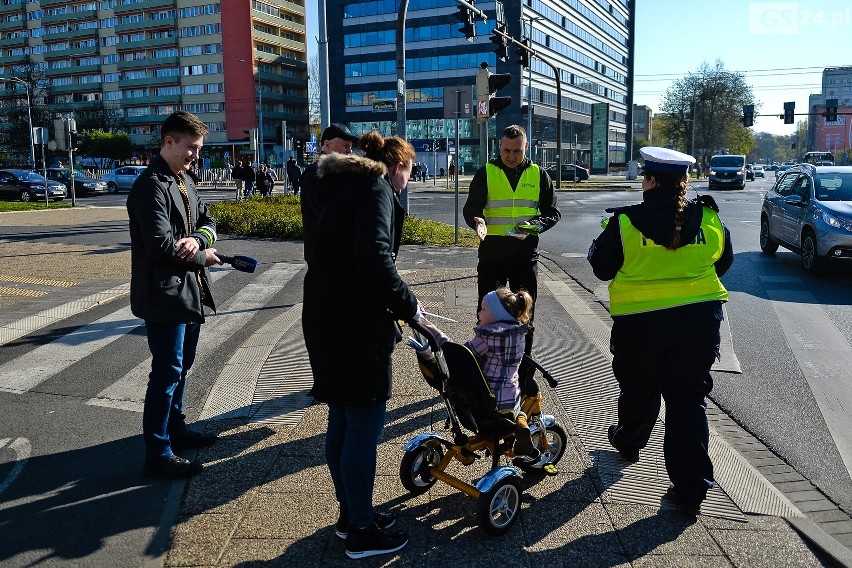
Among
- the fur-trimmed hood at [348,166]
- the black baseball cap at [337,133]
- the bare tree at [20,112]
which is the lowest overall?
the fur-trimmed hood at [348,166]

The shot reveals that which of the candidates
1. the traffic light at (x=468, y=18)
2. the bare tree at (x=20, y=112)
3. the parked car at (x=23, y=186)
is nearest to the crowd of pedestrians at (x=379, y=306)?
the traffic light at (x=468, y=18)

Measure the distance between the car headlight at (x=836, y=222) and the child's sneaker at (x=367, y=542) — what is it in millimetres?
10380

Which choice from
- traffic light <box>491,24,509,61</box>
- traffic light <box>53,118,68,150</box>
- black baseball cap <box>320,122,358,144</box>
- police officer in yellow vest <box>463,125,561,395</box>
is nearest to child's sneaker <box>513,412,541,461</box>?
police officer in yellow vest <box>463,125,561,395</box>

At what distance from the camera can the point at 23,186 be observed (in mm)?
33500

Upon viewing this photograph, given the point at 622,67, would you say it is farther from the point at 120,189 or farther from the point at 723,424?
the point at 723,424

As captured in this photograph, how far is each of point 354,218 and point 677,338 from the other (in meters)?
1.80

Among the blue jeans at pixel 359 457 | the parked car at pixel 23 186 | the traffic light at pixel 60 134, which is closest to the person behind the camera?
the blue jeans at pixel 359 457

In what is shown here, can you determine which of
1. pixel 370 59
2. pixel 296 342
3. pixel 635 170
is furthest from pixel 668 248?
pixel 370 59

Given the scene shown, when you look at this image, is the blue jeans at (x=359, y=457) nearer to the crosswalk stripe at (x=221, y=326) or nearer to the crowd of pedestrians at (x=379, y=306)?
the crowd of pedestrians at (x=379, y=306)

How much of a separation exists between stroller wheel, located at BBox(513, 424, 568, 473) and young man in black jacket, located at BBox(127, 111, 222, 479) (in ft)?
A: 5.87

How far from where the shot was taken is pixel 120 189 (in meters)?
42.2

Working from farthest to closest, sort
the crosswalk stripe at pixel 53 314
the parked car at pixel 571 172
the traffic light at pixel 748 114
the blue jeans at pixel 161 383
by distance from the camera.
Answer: the parked car at pixel 571 172 → the traffic light at pixel 748 114 → the crosswalk stripe at pixel 53 314 → the blue jeans at pixel 161 383

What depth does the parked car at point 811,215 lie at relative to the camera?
11227mm

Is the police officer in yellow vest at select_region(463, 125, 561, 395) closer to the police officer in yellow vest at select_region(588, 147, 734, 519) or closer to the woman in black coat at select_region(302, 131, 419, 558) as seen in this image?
the police officer in yellow vest at select_region(588, 147, 734, 519)
